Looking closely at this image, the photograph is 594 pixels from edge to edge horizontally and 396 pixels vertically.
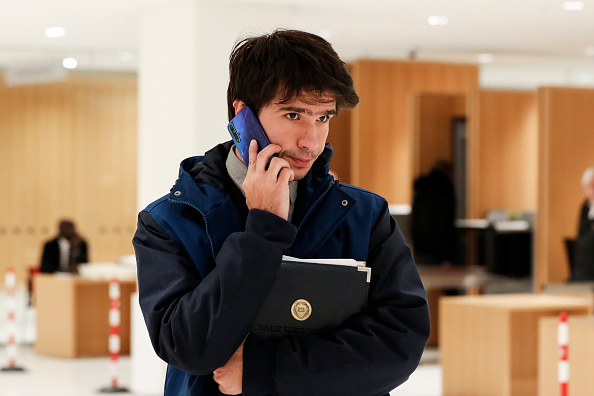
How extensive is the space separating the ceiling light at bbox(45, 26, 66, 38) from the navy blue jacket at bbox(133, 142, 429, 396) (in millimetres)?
7875

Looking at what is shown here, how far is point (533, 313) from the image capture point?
23.7 ft

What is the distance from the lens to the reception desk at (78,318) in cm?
1012

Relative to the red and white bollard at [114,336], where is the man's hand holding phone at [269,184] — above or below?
above

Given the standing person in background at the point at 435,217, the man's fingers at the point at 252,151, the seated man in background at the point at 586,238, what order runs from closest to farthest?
the man's fingers at the point at 252,151 < the seated man in background at the point at 586,238 < the standing person in background at the point at 435,217

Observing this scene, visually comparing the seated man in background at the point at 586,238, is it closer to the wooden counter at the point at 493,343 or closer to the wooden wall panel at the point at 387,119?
the wooden counter at the point at 493,343

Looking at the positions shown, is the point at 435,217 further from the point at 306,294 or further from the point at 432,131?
the point at 306,294

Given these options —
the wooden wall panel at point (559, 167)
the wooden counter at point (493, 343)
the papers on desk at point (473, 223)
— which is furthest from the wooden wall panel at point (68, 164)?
the wooden counter at point (493, 343)

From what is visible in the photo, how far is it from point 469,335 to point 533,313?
519 mm

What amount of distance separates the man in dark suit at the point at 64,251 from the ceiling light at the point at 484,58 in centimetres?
523

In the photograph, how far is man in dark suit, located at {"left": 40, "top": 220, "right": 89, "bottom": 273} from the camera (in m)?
10.7

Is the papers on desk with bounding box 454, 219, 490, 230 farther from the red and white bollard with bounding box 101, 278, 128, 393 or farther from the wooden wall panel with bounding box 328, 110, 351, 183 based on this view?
the red and white bollard with bounding box 101, 278, 128, 393

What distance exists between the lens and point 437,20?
349 inches

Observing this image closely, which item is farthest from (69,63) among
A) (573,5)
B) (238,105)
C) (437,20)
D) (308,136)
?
(308,136)

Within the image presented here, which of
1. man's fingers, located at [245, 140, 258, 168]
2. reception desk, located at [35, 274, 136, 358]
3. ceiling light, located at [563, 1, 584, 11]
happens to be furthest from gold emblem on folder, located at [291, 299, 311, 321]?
reception desk, located at [35, 274, 136, 358]
